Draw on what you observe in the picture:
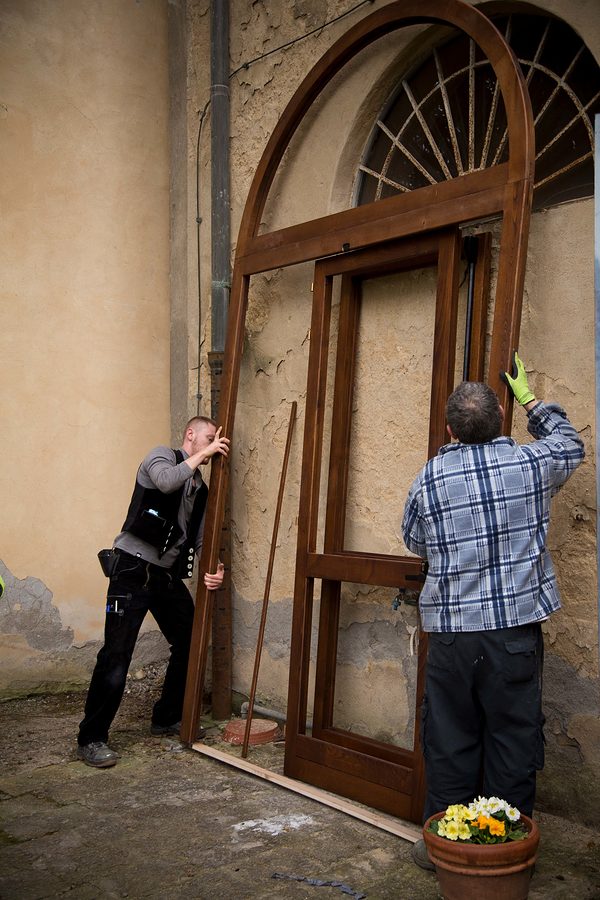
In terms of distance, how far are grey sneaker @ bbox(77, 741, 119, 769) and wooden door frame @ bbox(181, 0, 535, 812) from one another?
42 centimetres

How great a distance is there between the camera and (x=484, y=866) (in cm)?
273

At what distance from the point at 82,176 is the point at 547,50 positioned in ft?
9.96

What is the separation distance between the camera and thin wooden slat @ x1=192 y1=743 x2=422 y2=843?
3.64 m

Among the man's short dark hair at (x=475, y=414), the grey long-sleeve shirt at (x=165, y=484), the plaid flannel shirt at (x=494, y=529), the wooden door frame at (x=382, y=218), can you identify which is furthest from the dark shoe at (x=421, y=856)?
the grey long-sleeve shirt at (x=165, y=484)

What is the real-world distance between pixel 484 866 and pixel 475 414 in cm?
140

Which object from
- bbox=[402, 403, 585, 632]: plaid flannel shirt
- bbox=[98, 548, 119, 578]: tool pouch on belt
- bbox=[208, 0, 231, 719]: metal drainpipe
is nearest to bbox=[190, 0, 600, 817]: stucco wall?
bbox=[208, 0, 231, 719]: metal drainpipe

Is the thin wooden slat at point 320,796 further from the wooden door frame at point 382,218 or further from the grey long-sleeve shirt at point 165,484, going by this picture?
the grey long-sleeve shirt at point 165,484

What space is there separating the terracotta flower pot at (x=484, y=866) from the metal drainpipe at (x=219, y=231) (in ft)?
8.57

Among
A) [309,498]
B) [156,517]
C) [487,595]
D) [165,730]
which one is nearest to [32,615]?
[165,730]

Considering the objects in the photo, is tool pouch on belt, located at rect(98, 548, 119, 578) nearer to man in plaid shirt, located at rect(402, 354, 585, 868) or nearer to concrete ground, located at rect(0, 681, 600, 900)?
concrete ground, located at rect(0, 681, 600, 900)

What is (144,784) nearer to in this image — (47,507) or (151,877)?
(151,877)

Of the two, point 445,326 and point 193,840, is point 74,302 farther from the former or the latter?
point 193,840

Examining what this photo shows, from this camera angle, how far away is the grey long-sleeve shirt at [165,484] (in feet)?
14.8

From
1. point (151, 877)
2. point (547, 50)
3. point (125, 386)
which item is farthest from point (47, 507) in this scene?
point (547, 50)
